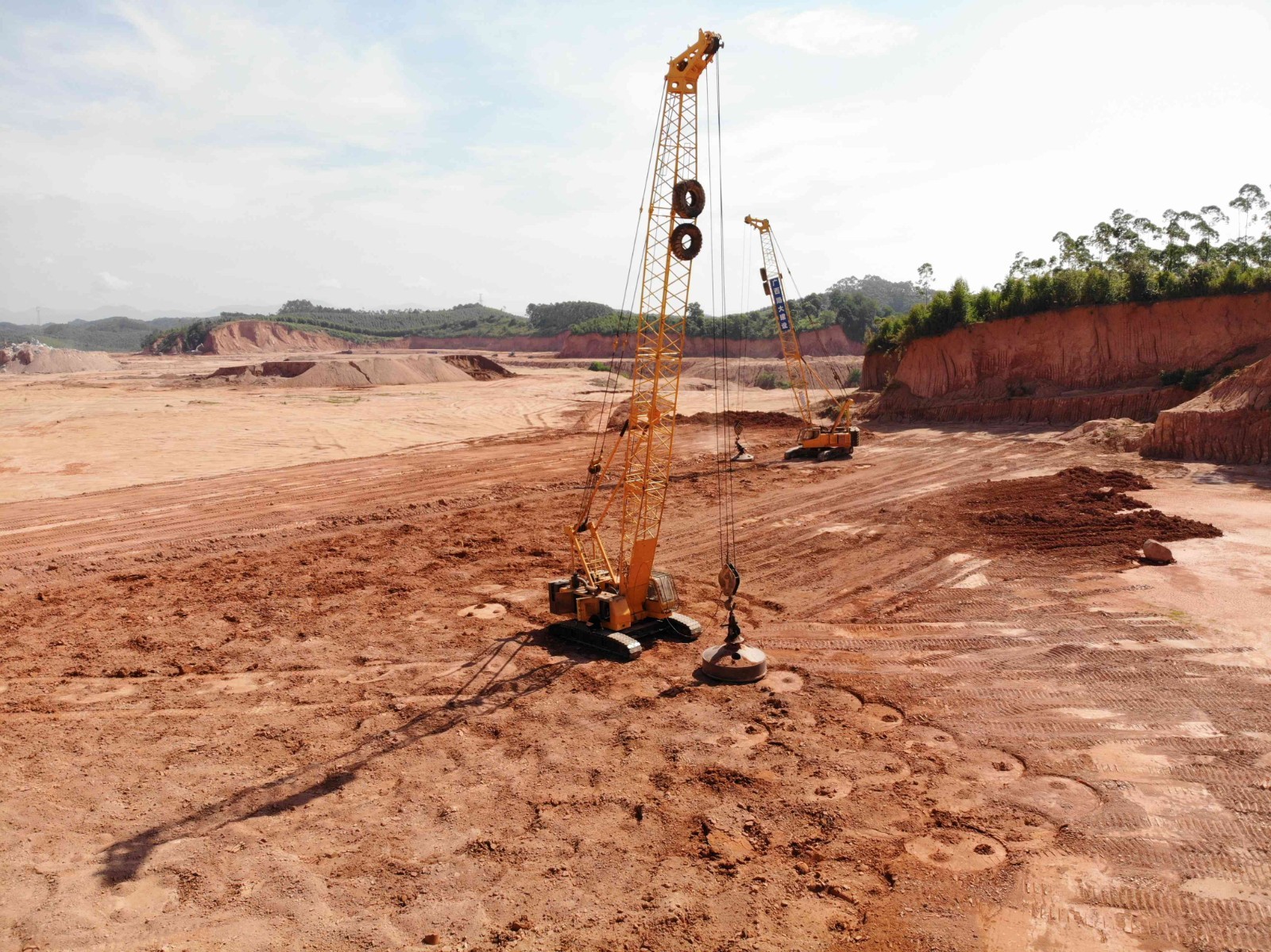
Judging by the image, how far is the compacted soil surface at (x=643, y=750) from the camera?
25.7 ft

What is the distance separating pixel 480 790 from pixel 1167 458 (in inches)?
1137

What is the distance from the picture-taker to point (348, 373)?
64.2 meters

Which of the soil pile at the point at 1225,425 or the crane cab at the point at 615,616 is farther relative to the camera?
the soil pile at the point at 1225,425

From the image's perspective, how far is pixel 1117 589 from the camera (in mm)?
16422

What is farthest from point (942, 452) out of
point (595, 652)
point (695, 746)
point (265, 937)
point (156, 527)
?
point (265, 937)

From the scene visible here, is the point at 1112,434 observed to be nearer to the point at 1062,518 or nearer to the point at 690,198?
the point at 1062,518

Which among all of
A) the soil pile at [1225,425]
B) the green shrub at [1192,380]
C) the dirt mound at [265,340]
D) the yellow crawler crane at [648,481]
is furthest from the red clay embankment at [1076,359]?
the dirt mound at [265,340]

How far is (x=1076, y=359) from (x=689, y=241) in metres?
35.1

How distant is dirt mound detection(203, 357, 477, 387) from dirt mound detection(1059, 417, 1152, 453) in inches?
1940

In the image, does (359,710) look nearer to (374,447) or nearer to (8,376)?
(374,447)

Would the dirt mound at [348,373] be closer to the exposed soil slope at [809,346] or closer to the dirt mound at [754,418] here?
the dirt mound at [754,418]

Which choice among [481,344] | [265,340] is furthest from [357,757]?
[481,344]

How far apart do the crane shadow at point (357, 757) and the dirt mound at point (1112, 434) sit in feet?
87.1

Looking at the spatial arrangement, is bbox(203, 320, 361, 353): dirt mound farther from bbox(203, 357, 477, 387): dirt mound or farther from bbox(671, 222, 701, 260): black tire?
bbox(671, 222, 701, 260): black tire
